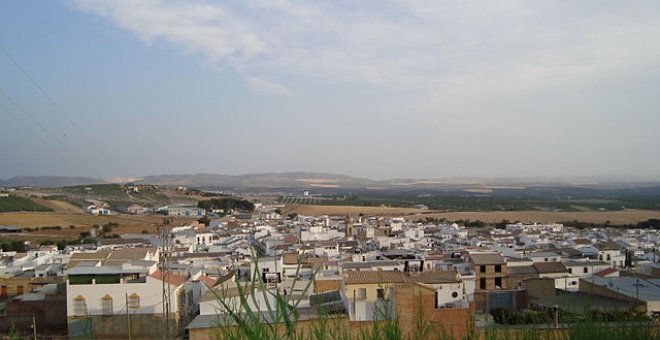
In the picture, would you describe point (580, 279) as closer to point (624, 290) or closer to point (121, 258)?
point (624, 290)

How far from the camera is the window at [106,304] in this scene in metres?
14.3

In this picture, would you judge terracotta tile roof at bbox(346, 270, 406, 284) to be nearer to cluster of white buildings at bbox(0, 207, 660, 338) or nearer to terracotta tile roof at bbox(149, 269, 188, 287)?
cluster of white buildings at bbox(0, 207, 660, 338)

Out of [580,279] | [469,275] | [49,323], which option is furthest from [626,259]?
[49,323]

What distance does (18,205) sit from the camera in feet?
Answer: 153

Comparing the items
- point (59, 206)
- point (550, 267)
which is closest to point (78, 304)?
point (550, 267)

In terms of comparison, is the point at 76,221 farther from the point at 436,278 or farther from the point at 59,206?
the point at 436,278

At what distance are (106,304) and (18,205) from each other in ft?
123

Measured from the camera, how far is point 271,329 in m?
2.72

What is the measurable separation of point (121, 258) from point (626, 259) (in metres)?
20.5

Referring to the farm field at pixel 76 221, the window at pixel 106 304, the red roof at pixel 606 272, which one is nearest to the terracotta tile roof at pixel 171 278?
the window at pixel 106 304

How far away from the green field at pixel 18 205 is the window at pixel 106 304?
35290 mm

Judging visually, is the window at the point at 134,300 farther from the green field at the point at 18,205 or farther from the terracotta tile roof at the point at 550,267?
the green field at the point at 18,205

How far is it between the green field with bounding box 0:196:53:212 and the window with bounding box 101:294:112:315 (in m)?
35.3

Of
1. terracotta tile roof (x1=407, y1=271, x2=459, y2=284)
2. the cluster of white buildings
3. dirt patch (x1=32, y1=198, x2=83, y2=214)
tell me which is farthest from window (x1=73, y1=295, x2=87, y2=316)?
dirt patch (x1=32, y1=198, x2=83, y2=214)
